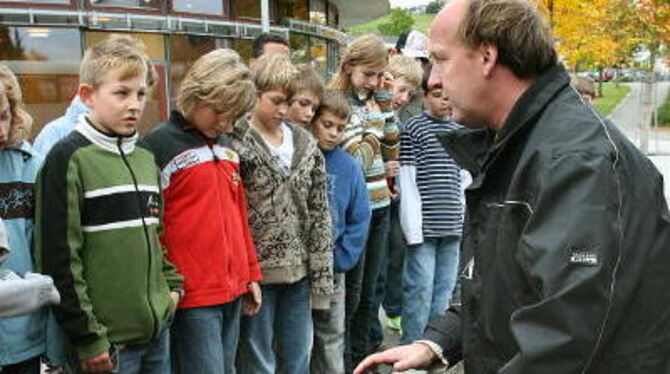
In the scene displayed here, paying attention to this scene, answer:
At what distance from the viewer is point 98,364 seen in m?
2.79

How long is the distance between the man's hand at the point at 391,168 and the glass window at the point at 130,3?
538cm

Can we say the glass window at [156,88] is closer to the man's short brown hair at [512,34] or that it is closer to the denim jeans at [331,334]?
the denim jeans at [331,334]

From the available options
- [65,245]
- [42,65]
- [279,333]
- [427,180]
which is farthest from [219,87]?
[42,65]

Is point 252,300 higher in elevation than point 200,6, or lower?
lower

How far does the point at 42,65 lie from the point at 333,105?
5410 millimetres

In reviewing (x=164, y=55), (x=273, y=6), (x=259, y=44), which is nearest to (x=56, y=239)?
(x=259, y=44)

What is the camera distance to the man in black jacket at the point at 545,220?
1.56 metres

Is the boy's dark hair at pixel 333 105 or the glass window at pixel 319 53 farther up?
the glass window at pixel 319 53

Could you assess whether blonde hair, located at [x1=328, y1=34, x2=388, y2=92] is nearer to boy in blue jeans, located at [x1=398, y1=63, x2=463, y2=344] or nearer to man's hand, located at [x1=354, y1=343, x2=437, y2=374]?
boy in blue jeans, located at [x1=398, y1=63, x2=463, y2=344]

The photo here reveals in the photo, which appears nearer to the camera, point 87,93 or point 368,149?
point 87,93

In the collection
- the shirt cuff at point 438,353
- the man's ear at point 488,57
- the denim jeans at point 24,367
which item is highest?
Answer: the man's ear at point 488,57

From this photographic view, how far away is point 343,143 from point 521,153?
2727 mm

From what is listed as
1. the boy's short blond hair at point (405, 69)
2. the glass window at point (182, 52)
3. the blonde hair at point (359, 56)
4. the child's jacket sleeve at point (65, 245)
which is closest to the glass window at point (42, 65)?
the glass window at point (182, 52)

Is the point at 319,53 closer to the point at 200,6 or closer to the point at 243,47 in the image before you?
the point at 243,47
